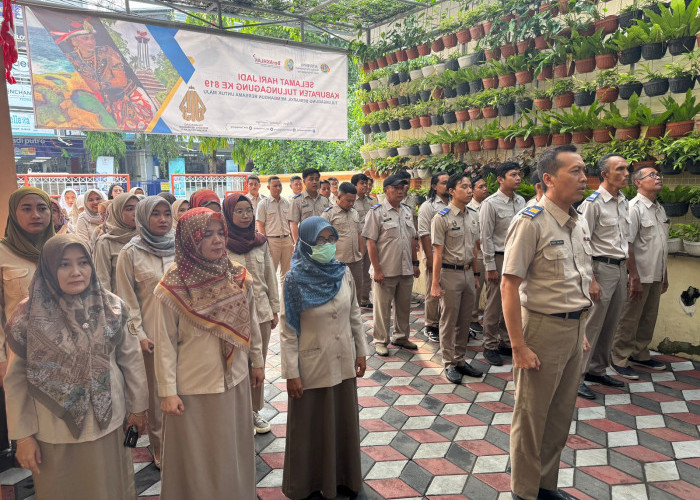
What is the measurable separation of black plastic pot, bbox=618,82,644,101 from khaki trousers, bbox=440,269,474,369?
8.16ft

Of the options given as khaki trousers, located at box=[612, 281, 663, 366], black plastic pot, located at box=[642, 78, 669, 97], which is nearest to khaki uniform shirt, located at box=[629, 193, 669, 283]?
khaki trousers, located at box=[612, 281, 663, 366]

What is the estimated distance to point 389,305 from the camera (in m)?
4.95

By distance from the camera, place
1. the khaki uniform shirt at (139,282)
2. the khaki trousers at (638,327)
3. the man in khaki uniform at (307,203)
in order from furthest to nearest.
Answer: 1. the man in khaki uniform at (307,203)
2. the khaki trousers at (638,327)
3. the khaki uniform shirt at (139,282)

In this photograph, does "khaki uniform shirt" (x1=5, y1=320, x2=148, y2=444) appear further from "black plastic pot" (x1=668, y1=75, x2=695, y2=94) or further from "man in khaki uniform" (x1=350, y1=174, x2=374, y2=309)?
"black plastic pot" (x1=668, y1=75, x2=695, y2=94)

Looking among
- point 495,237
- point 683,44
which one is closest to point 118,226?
point 495,237

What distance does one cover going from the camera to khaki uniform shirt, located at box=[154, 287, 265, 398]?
7.00ft

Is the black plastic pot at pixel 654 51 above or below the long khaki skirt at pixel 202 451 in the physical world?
above

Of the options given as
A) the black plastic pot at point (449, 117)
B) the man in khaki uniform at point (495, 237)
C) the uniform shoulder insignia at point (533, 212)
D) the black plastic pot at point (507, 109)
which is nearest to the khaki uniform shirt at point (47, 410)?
the uniform shoulder insignia at point (533, 212)

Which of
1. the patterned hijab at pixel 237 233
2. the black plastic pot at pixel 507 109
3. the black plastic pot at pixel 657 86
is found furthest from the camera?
the black plastic pot at pixel 507 109

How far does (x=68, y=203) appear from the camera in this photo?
881cm

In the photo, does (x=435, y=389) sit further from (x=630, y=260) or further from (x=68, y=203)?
(x=68, y=203)

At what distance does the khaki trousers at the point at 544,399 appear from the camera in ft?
8.07

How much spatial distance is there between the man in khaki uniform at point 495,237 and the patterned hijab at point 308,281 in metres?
2.48

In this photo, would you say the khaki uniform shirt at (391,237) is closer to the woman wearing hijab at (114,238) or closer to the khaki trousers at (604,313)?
the khaki trousers at (604,313)
